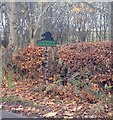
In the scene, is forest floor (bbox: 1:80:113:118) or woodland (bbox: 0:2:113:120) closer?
forest floor (bbox: 1:80:113:118)

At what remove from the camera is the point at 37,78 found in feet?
27.1

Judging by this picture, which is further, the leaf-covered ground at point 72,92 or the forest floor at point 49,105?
the leaf-covered ground at point 72,92

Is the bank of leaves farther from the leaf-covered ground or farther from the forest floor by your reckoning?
the forest floor

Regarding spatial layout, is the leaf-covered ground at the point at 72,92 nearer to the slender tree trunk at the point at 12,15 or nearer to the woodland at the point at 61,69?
the woodland at the point at 61,69

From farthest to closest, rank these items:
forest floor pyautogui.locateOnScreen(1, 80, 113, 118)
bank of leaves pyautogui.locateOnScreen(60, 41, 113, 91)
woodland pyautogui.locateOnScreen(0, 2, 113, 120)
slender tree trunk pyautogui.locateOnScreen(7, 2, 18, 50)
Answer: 1. slender tree trunk pyautogui.locateOnScreen(7, 2, 18, 50)
2. bank of leaves pyautogui.locateOnScreen(60, 41, 113, 91)
3. woodland pyautogui.locateOnScreen(0, 2, 113, 120)
4. forest floor pyautogui.locateOnScreen(1, 80, 113, 118)

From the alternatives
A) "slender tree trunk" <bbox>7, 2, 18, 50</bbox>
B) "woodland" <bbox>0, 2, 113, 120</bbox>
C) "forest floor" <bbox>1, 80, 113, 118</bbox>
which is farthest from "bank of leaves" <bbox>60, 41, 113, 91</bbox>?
"slender tree trunk" <bbox>7, 2, 18, 50</bbox>

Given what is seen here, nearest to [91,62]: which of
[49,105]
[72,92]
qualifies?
[72,92]

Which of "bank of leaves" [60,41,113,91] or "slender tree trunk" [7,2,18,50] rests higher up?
"slender tree trunk" [7,2,18,50]

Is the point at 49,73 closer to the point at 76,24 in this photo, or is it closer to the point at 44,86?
the point at 44,86

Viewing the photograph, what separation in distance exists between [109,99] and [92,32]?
17.7ft

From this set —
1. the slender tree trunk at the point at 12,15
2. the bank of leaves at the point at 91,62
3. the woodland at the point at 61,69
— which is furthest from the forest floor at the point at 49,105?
the slender tree trunk at the point at 12,15

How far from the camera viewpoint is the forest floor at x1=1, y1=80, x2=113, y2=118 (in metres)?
5.63

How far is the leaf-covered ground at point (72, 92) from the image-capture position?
228 inches

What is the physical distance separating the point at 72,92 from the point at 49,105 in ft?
2.66
